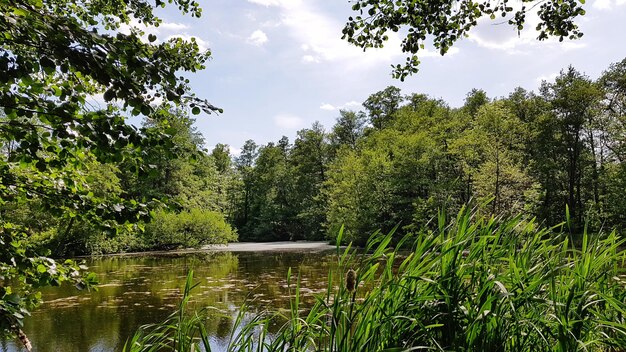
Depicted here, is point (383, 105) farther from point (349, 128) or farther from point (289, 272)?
point (289, 272)

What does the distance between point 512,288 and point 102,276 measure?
630 inches

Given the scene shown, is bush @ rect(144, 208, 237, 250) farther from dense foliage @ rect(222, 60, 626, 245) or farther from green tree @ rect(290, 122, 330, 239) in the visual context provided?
green tree @ rect(290, 122, 330, 239)

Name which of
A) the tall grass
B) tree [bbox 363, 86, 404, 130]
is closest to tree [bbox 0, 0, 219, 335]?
the tall grass

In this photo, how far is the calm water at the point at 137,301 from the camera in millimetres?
7574

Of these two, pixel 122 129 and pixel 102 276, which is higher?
pixel 122 129

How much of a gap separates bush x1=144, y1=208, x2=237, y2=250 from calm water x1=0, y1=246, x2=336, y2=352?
10.5 m

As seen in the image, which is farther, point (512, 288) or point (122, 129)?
point (512, 288)

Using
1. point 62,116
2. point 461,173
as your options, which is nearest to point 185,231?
point 461,173

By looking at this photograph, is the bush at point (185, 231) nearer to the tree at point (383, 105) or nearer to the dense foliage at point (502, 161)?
the dense foliage at point (502, 161)

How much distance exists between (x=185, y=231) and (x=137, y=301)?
1854 cm

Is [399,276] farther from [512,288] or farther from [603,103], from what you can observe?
[603,103]

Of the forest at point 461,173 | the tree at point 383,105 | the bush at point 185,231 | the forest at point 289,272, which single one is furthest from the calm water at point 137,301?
the tree at point 383,105

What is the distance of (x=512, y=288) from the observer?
7.22 ft

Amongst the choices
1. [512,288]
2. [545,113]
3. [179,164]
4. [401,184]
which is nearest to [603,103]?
[545,113]
